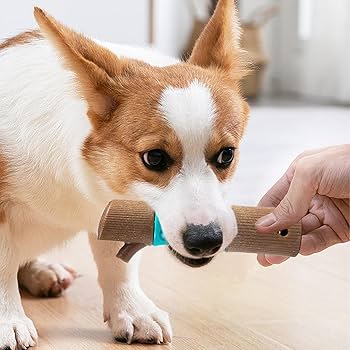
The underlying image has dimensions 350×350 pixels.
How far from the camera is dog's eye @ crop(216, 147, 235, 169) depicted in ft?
5.27

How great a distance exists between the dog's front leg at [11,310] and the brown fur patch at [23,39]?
42 cm

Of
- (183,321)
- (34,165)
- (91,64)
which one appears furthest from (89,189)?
(183,321)

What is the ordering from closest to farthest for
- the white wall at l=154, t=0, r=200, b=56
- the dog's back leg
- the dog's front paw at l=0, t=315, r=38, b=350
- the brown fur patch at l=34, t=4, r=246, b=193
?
the brown fur patch at l=34, t=4, r=246, b=193 → the dog's front paw at l=0, t=315, r=38, b=350 → the dog's back leg → the white wall at l=154, t=0, r=200, b=56

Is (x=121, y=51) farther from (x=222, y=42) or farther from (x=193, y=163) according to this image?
(x=193, y=163)

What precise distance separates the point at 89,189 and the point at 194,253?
0.31 meters

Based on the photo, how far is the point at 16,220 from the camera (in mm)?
1808

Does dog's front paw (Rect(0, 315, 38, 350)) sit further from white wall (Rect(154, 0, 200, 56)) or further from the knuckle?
white wall (Rect(154, 0, 200, 56))

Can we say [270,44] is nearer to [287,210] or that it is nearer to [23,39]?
[23,39]

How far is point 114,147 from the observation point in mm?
1658

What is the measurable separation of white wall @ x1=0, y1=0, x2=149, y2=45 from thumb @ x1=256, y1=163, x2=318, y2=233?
201 centimetres

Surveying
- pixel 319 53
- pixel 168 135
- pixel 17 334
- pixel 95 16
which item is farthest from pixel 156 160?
pixel 319 53

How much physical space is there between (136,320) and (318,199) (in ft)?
1.49

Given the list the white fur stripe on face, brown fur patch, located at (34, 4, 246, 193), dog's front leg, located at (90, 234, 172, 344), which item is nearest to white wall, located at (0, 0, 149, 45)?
dog's front leg, located at (90, 234, 172, 344)

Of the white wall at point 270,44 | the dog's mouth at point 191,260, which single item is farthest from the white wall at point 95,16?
the white wall at point 270,44
